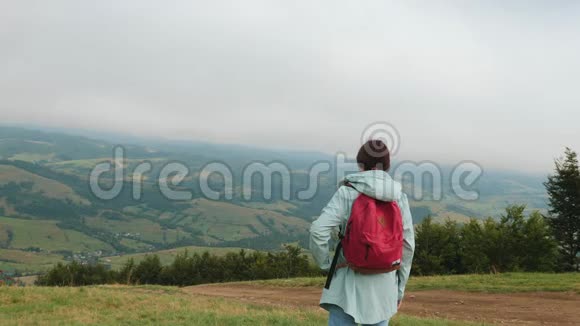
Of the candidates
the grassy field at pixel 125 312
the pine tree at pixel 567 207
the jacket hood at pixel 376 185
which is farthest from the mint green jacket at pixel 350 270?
the pine tree at pixel 567 207

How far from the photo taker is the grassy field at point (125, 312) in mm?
10250

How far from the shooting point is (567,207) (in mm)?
31469

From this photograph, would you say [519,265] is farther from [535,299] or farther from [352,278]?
[352,278]

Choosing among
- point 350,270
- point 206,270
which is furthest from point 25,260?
point 350,270

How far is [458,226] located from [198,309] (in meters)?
34.2

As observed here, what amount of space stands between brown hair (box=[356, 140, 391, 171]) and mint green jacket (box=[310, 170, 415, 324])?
101 mm

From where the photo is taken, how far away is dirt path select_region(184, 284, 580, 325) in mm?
12281

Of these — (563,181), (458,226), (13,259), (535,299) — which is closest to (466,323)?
(535,299)

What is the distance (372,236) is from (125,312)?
9.30 metres

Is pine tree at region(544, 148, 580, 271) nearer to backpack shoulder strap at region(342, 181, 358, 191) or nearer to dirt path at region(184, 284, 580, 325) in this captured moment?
dirt path at region(184, 284, 580, 325)

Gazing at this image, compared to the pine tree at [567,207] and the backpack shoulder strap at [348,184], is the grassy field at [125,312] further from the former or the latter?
the pine tree at [567,207]

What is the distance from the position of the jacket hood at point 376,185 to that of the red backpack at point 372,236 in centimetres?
7

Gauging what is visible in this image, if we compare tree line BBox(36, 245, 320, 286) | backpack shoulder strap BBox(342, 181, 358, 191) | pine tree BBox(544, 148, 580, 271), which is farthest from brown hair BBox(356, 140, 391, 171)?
tree line BBox(36, 245, 320, 286)

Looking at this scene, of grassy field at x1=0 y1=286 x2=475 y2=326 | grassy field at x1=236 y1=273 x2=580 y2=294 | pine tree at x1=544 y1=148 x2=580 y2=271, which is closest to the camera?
grassy field at x1=0 y1=286 x2=475 y2=326
